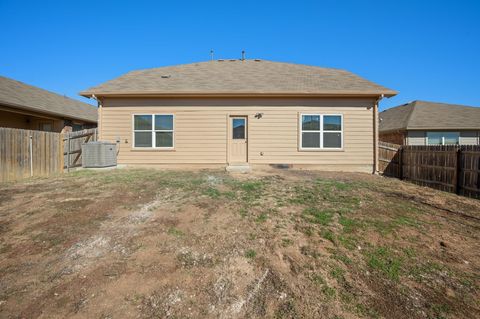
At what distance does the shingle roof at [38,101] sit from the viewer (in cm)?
1147

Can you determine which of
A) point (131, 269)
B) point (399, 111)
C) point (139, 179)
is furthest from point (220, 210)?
point (399, 111)

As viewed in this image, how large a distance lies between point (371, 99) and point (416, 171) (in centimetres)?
358

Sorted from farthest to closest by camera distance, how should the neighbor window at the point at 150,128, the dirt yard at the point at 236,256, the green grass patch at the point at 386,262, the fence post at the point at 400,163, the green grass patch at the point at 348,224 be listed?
the neighbor window at the point at 150,128 → the fence post at the point at 400,163 → the green grass patch at the point at 348,224 → the green grass patch at the point at 386,262 → the dirt yard at the point at 236,256

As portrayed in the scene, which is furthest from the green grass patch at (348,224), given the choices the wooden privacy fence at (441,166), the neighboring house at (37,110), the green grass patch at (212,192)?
the neighboring house at (37,110)

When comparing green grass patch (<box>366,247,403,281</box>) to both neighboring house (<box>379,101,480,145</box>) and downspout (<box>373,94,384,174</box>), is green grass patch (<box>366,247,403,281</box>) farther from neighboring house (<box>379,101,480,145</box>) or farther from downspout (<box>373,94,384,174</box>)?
neighboring house (<box>379,101,480,145</box>)

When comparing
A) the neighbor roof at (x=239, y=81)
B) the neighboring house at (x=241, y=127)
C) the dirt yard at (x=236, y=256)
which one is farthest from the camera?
the neighboring house at (x=241, y=127)

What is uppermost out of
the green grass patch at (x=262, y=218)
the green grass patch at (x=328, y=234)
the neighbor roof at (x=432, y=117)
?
the neighbor roof at (x=432, y=117)

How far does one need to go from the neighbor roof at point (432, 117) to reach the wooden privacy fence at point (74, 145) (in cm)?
1943

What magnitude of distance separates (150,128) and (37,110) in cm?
683

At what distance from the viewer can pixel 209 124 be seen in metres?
10.5

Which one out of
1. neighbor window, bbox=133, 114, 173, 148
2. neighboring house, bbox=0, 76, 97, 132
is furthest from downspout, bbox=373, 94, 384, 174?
neighboring house, bbox=0, 76, 97, 132

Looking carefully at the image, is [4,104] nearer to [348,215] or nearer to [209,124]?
[209,124]

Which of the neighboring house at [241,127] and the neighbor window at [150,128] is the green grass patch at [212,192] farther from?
the neighbor window at [150,128]

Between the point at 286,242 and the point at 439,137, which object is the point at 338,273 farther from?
the point at 439,137
